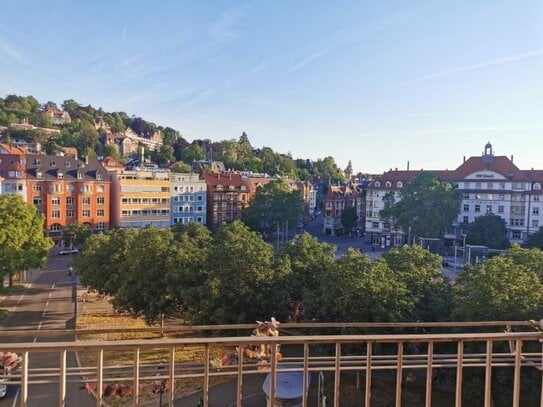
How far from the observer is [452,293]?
534 inches

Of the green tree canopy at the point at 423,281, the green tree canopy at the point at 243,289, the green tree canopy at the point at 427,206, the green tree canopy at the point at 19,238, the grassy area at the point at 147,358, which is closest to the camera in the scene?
the grassy area at the point at 147,358

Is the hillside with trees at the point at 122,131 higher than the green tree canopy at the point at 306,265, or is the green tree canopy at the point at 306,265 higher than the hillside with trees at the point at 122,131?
the hillside with trees at the point at 122,131

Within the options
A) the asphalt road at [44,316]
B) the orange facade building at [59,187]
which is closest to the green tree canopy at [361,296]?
the asphalt road at [44,316]

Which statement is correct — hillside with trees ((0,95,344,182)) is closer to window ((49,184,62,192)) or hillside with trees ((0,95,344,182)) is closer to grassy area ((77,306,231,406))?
window ((49,184,62,192))

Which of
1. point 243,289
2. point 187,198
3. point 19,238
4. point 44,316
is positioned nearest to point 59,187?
point 187,198

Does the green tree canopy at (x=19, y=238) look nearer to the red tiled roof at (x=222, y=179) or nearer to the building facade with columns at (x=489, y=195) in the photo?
the red tiled roof at (x=222, y=179)

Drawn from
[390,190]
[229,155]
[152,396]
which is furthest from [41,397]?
[229,155]

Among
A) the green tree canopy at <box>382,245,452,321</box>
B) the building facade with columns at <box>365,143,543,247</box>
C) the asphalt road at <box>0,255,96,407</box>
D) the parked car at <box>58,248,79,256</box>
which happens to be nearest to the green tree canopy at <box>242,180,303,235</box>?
the building facade with columns at <box>365,143,543,247</box>

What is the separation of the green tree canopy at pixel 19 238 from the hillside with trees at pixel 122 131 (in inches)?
1335

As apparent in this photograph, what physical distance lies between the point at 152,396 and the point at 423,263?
9.49 m

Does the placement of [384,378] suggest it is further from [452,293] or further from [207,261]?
[207,261]

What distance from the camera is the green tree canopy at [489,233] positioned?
36.6 meters

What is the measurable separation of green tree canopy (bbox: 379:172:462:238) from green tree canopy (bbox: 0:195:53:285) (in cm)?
2756

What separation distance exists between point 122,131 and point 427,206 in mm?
78587
